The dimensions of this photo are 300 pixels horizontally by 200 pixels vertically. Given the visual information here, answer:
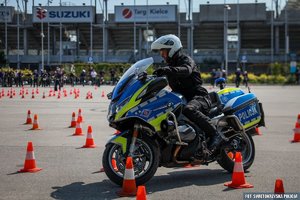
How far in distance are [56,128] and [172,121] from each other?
7.78 meters

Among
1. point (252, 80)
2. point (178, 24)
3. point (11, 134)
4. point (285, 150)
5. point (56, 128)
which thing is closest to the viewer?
point (285, 150)

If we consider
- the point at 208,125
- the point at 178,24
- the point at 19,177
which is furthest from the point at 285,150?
the point at 178,24

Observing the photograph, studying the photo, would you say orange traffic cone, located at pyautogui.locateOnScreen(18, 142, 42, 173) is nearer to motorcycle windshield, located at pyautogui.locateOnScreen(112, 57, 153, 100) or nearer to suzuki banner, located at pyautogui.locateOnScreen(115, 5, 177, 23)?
motorcycle windshield, located at pyautogui.locateOnScreen(112, 57, 153, 100)

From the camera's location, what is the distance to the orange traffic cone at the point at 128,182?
20.1ft

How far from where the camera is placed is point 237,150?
767 cm

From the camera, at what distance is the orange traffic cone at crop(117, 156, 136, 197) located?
20.1 ft

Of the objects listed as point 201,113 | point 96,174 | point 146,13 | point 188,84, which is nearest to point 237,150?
point 201,113

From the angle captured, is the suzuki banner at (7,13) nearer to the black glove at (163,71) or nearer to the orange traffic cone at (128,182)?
the black glove at (163,71)

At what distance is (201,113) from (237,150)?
3.53 ft

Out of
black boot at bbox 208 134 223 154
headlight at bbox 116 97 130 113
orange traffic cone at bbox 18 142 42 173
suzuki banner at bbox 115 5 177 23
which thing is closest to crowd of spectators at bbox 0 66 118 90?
suzuki banner at bbox 115 5 177 23

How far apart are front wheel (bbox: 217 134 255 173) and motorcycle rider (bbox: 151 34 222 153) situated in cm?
36

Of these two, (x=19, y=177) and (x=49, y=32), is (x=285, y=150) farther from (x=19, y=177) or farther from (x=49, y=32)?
(x=49, y=32)

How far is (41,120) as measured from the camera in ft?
53.1

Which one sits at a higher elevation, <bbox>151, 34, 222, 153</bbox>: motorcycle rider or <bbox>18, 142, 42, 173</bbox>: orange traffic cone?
<bbox>151, 34, 222, 153</bbox>: motorcycle rider
